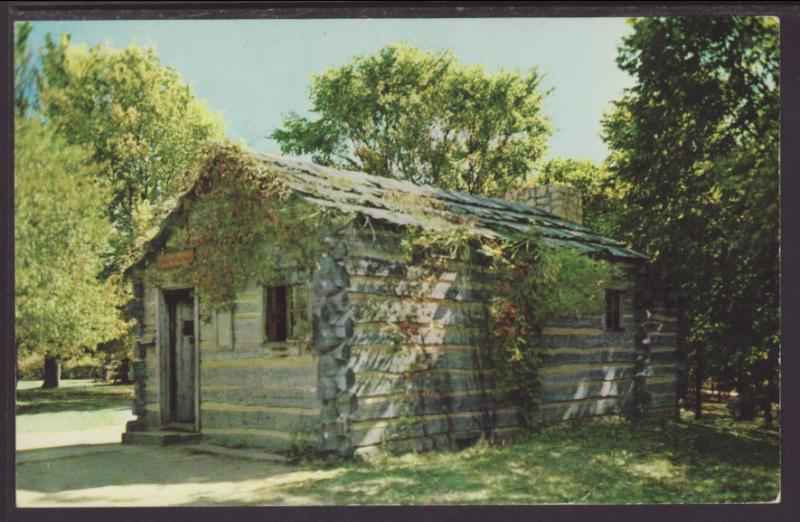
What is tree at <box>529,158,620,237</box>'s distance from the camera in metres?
13.0

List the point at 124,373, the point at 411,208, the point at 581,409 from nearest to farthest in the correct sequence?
the point at 411,208
the point at 124,373
the point at 581,409

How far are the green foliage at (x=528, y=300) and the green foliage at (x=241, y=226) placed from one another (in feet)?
9.91

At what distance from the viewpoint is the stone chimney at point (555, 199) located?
592 inches

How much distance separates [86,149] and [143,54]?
1.30 metres

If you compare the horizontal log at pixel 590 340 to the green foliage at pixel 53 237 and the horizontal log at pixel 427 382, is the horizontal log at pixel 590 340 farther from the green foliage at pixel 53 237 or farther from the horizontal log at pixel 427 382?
the green foliage at pixel 53 237

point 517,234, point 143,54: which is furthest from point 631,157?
point 143,54

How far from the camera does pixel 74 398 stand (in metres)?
10.4

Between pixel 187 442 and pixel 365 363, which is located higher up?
pixel 365 363

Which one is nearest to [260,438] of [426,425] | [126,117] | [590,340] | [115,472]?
[115,472]

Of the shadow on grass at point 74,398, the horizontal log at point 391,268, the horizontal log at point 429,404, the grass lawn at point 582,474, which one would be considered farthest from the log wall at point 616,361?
the shadow on grass at point 74,398

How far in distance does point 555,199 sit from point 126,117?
27.9 ft

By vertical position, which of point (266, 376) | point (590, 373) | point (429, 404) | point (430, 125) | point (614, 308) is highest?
point (430, 125)

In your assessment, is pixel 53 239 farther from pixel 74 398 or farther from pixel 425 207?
pixel 425 207

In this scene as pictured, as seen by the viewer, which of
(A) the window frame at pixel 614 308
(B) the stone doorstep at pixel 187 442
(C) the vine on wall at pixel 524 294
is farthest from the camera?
(A) the window frame at pixel 614 308
